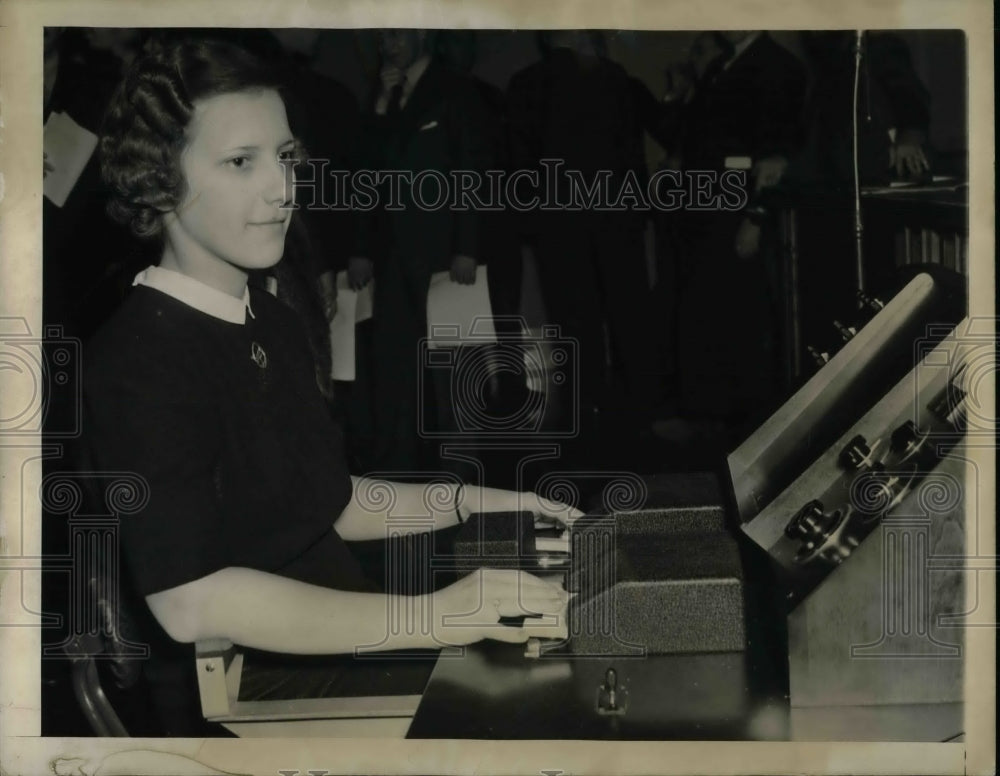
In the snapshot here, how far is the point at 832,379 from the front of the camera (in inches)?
73.0

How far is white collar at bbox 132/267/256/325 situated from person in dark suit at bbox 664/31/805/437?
0.67 m

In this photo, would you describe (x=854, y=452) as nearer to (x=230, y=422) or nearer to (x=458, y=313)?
(x=458, y=313)

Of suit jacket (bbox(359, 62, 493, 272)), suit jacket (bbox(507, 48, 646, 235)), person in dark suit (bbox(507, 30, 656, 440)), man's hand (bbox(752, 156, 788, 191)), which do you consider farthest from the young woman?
man's hand (bbox(752, 156, 788, 191))

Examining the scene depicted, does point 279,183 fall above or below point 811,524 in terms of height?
above

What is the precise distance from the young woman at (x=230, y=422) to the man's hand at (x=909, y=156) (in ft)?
2.37

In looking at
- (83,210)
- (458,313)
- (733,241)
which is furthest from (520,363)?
(83,210)

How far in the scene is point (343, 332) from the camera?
1886mm

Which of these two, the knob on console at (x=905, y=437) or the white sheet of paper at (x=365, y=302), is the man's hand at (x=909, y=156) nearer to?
the knob on console at (x=905, y=437)

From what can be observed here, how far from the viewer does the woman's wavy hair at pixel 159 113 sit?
72.0 inches

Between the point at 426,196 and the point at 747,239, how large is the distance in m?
0.49

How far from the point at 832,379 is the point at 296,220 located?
84cm

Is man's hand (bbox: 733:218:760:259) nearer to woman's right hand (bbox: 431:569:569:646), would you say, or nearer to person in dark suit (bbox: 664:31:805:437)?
person in dark suit (bbox: 664:31:805:437)

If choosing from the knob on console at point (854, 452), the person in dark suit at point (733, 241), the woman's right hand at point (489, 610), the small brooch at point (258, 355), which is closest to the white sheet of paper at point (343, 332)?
the small brooch at point (258, 355)

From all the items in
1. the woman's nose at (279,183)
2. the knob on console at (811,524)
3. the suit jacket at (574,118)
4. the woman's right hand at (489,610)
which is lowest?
the woman's right hand at (489,610)
